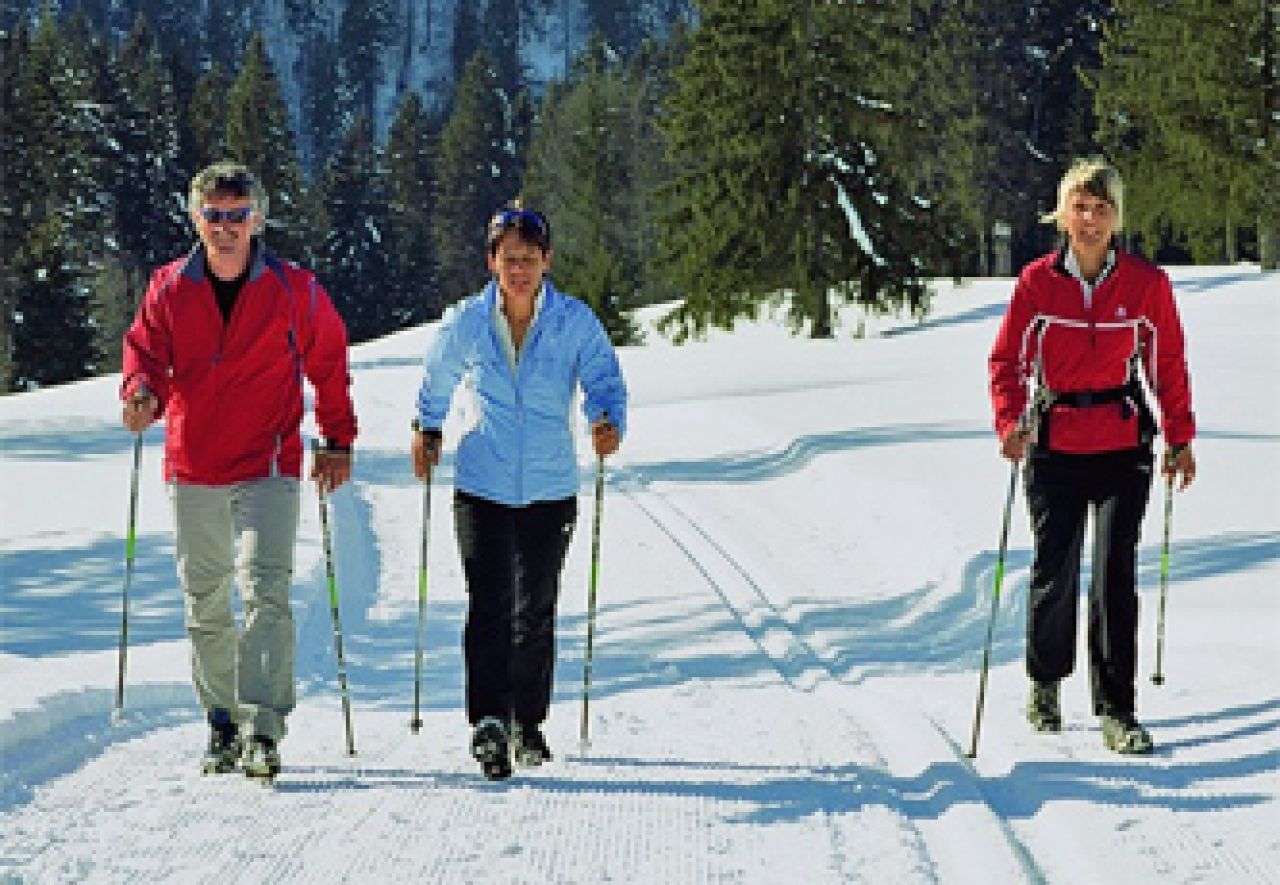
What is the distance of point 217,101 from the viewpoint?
73.8 meters

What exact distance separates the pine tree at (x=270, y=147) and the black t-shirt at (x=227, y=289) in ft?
186

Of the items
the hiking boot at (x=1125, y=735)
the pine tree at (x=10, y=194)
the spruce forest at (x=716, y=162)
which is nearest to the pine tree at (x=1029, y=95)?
the spruce forest at (x=716, y=162)

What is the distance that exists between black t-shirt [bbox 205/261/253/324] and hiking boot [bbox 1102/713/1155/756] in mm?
3505

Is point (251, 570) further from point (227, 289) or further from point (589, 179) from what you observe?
point (589, 179)

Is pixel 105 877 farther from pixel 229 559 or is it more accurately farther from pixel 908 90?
pixel 908 90

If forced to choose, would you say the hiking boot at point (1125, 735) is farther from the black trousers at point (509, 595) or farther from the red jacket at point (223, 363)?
the red jacket at point (223, 363)

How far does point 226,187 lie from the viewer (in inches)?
196

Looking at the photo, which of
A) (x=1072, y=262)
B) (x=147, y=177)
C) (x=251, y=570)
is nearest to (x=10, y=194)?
(x=147, y=177)

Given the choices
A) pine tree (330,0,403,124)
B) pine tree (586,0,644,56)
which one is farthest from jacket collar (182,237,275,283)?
pine tree (586,0,644,56)

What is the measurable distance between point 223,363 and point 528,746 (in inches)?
68.4

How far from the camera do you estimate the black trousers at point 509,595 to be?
527 centimetres

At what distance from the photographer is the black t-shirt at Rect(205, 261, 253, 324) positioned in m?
5.00

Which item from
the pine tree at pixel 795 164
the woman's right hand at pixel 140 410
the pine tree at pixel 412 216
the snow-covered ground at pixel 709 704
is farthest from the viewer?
the pine tree at pixel 412 216

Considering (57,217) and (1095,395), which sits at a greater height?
(57,217)
